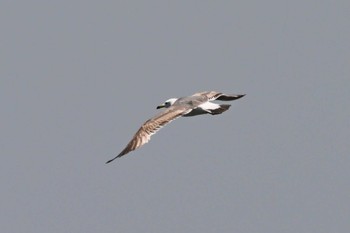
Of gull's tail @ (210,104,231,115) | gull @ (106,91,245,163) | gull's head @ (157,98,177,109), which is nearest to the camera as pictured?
gull @ (106,91,245,163)

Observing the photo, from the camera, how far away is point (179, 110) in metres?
41.2

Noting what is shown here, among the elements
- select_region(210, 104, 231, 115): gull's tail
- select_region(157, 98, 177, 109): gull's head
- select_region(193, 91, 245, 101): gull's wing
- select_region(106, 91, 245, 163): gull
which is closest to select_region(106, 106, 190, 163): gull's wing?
select_region(106, 91, 245, 163): gull

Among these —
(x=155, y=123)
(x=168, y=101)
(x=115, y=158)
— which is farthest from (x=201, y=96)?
(x=115, y=158)

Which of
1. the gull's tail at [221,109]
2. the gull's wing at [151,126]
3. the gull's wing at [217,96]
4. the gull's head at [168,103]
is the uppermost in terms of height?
the gull's wing at [217,96]

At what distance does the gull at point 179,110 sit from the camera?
39.0m

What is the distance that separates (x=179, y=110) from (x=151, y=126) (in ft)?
5.74

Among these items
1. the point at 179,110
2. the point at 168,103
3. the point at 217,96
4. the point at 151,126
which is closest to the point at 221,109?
the point at 217,96

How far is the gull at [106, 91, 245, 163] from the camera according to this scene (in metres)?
39.0

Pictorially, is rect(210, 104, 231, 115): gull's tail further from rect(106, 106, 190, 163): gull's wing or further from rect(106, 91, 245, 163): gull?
rect(106, 106, 190, 163): gull's wing

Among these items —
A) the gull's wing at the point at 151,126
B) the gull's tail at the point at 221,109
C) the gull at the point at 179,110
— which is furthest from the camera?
the gull's tail at the point at 221,109

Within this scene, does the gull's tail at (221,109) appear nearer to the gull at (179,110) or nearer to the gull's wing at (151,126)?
the gull at (179,110)

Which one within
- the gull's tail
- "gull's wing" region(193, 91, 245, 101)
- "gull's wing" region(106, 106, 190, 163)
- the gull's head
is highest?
"gull's wing" region(193, 91, 245, 101)

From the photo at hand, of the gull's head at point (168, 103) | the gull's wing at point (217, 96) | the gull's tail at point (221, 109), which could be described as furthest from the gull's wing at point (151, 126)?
the gull's wing at point (217, 96)

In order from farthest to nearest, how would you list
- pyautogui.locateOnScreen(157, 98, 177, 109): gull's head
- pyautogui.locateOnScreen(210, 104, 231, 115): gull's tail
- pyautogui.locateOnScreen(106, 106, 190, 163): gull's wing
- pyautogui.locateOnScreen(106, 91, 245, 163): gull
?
pyautogui.locateOnScreen(157, 98, 177, 109): gull's head → pyautogui.locateOnScreen(210, 104, 231, 115): gull's tail → pyautogui.locateOnScreen(106, 91, 245, 163): gull → pyautogui.locateOnScreen(106, 106, 190, 163): gull's wing
